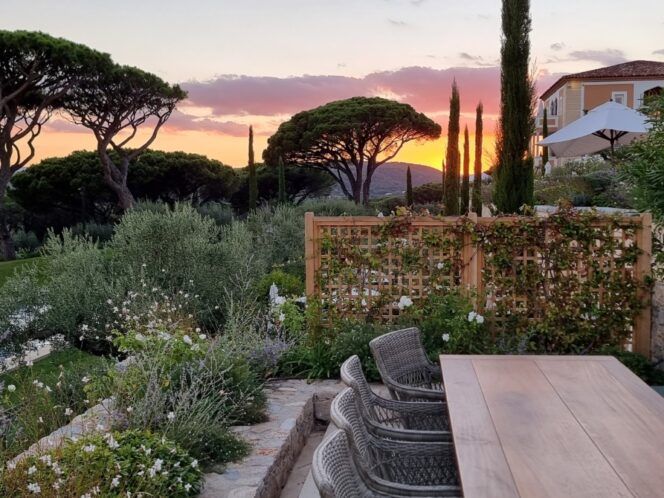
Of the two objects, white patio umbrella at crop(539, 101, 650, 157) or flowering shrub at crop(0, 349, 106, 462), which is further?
white patio umbrella at crop(539, 101, 650, 157)

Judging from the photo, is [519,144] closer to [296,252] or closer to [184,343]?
[296,252]

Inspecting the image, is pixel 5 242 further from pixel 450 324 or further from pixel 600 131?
pixel 450 324

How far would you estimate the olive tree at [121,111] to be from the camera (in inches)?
789

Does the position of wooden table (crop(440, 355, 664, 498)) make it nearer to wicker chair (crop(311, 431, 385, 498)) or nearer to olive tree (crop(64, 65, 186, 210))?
wicker chair (crop(311, 431, 385, 498))

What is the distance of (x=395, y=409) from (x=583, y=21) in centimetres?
790

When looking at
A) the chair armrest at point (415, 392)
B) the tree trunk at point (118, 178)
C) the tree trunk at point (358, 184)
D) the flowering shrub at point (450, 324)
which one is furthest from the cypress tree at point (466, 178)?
the chair armrest at point (415, 392)

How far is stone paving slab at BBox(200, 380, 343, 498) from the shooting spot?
2758 millimetres

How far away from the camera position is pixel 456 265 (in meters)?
5.11

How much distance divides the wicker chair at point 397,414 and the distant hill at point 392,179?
86.0 ft

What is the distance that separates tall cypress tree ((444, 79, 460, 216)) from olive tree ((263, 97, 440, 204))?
10.4 m

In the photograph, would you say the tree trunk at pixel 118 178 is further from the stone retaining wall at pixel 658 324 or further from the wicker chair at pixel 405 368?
the wicker chair at pixel 405 368

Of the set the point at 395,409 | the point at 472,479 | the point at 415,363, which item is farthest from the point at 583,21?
the point at 472,479

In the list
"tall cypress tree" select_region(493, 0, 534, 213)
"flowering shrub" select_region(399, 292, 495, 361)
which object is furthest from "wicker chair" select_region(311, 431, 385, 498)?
"tall cypress tree" select_region(493, 0, 534, 213)

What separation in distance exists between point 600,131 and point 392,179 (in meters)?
19.4
